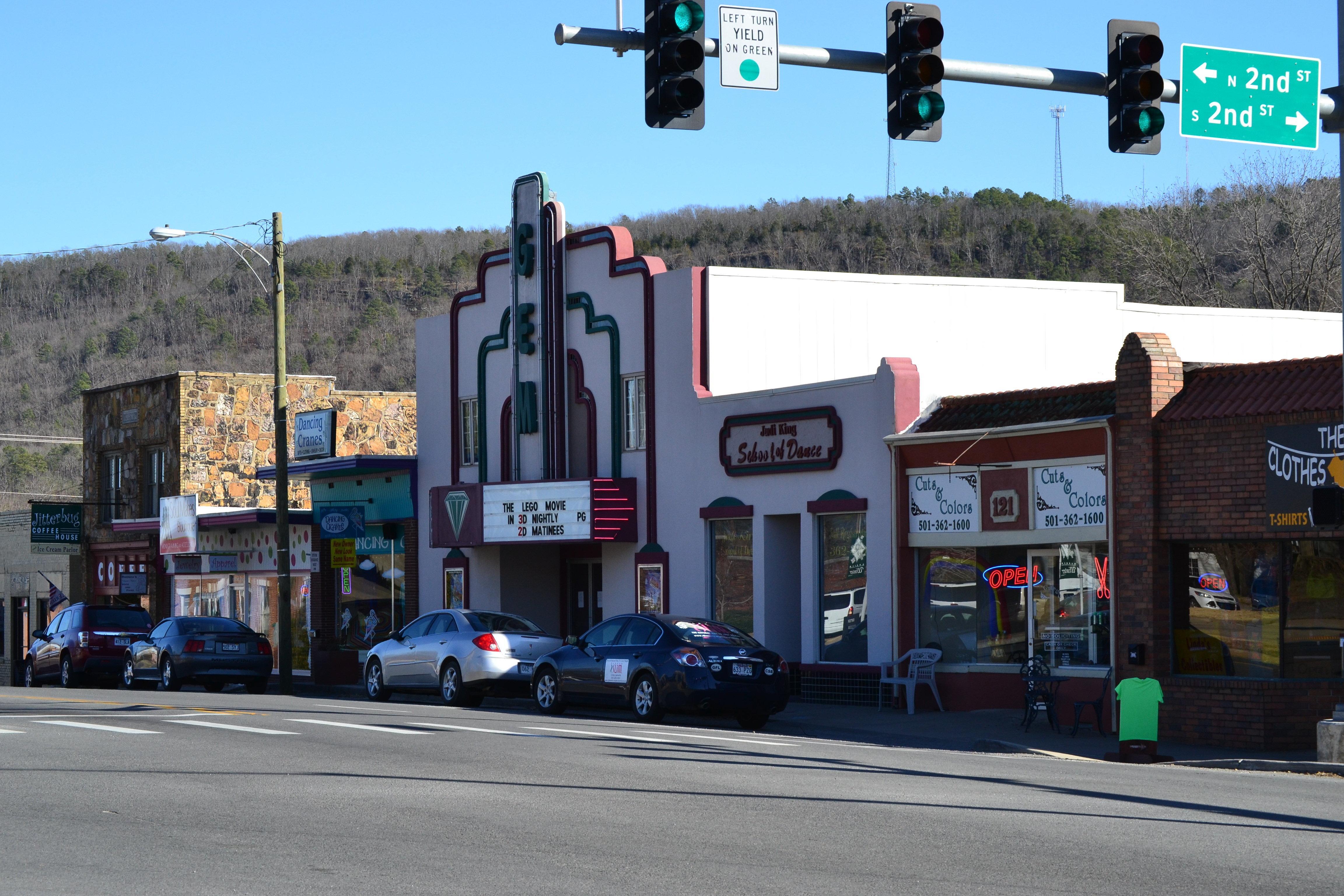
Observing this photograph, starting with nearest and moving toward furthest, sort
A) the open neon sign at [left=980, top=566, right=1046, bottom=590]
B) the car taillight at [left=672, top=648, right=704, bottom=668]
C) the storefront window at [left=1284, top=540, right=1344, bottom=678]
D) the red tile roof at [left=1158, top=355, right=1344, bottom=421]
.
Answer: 1. the red tile roof at [left=1158, top=355, right=1344, bottom=421]
2. the storefront window at [left=1284, top=540, right=1344, bottom=678]
3. the car taillight at [left=672, top=648, right=704, bottom=668]
4. the open neon sign at [left=980, top=566, right=1046, bottom=590]

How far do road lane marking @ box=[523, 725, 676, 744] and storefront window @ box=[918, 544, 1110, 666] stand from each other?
641cm

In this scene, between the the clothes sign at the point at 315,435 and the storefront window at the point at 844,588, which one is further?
the the clothes sign at the point at 315,435

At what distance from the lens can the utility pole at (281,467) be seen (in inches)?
1193

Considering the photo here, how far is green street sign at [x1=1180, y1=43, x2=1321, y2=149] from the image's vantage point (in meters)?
13.7

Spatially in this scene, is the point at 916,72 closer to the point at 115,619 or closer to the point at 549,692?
the point at 549,692

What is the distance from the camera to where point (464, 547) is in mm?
31266

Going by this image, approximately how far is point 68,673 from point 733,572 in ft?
46.6

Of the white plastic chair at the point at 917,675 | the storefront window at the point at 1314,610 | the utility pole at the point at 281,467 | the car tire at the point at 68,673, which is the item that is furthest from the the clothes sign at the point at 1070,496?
the car tire at the point at 68,673

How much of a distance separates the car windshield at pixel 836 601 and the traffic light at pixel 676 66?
1344 cm

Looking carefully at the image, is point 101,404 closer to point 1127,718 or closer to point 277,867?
point 1127,718

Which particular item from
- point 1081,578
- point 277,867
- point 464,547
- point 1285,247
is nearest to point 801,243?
point 1285,247

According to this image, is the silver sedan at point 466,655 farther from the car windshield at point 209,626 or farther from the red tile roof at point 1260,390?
the red tile roof at point 1260,390

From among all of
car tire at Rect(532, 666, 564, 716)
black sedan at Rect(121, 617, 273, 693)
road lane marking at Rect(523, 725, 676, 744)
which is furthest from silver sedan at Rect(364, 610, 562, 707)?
road lane marking at Rect(523, 725, 676, 744)

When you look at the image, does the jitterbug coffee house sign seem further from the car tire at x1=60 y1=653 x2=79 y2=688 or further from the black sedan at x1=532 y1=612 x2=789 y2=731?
the car tire at x1=60 y1=653 x2=79 y2=688
